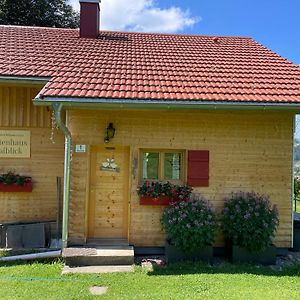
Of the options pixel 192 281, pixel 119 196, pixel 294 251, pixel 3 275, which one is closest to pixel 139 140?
pixel 119 196

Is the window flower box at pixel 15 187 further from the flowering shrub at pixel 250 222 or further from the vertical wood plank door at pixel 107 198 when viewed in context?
the flowering shrub at pixel 250 222

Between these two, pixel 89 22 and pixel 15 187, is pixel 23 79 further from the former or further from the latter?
pixel 89 22

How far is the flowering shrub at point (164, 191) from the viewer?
23.7ft

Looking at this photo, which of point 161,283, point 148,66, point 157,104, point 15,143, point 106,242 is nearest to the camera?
point 161,283

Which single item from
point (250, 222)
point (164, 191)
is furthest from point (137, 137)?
point (250, 222)

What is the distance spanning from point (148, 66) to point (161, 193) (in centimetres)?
340

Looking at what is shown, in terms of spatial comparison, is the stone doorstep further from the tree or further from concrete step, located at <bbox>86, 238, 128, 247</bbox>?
the tree

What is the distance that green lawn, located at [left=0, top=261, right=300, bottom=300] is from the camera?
5.19 meters

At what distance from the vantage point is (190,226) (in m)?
6.68

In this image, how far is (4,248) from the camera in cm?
750

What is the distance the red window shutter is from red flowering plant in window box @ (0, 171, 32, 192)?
3745mm

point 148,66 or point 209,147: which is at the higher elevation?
point 148,66

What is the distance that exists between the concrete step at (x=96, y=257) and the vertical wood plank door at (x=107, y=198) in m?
0.73

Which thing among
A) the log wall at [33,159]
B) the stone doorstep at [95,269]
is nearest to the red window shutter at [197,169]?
the stone doorstep at [95,269]
